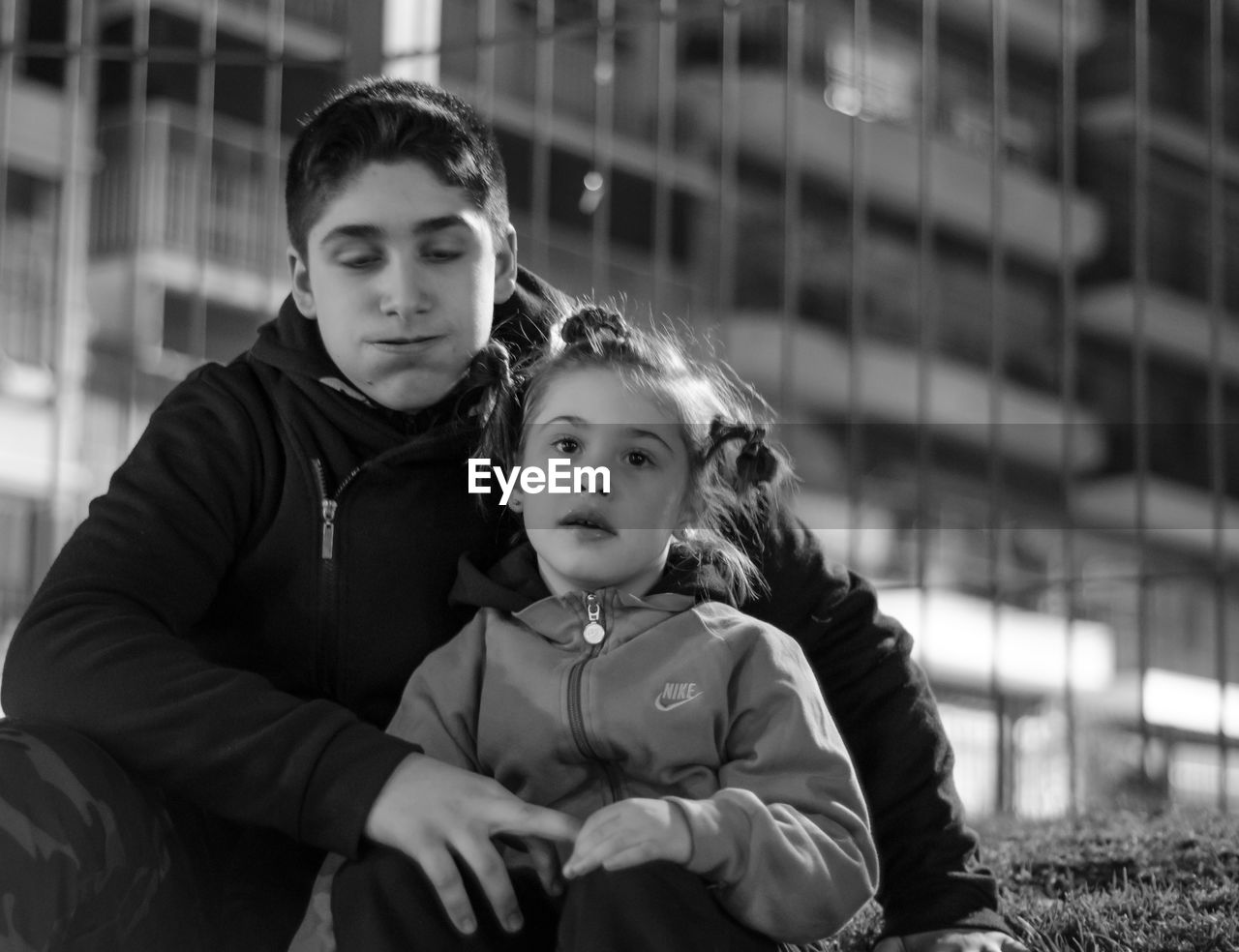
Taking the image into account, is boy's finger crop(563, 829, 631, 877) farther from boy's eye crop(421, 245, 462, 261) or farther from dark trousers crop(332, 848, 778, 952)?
boy's eye crop(421, 245, 462, 261)

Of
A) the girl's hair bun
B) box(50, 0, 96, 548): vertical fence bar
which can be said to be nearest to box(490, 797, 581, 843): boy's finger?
the girl's hair bun

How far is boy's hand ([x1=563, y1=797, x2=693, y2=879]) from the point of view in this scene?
148 cm

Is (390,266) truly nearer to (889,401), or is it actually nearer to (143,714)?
(143,714)

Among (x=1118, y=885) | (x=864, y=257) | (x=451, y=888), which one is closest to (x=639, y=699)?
(x=451, y=888)

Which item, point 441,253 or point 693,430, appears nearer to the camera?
point 693,430

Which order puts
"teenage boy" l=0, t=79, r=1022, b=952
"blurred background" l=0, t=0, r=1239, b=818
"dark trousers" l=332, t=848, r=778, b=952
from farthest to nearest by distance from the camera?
"blurred background" l=0, t=0, r=1239, b=818 < "teenage boy" l=0, t=79, r=1022, b=952 < "dark trousers" l=332, t=848, r=778, b=952

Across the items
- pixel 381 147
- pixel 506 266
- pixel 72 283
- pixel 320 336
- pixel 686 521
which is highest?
pixel 72 283

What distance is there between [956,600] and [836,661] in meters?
15.8

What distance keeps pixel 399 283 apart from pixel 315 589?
0.34 meters

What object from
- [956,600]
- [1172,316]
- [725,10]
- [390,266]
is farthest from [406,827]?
[1172,316]

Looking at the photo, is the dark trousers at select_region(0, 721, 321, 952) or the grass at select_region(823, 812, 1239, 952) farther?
the grass at select_region(823, 812, 1239, 952)

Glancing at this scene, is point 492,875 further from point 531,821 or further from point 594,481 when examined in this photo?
point 594,481

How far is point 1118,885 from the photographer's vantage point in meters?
2.34

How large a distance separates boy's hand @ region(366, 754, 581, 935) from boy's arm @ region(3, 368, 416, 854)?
0.03 m
